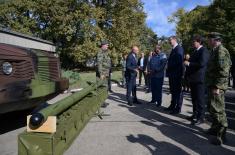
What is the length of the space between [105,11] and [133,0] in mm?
3171

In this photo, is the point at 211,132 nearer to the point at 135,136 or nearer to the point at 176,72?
the point at 135,136

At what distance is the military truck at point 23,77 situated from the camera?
6.24 meters

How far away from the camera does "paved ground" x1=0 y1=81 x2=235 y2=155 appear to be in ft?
20.1

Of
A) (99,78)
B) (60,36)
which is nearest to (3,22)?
(60,36)

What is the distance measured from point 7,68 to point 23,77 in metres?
0.38

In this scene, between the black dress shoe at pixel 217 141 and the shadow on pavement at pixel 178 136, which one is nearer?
the shadow on pavement at pixel 178 136

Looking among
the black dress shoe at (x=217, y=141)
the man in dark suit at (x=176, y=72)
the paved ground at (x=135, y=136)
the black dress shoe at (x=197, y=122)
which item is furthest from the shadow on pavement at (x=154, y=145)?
the man in dark suit at (x=176, y=72)

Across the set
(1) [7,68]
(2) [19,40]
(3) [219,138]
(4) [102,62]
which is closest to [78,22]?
(4) [102,62]

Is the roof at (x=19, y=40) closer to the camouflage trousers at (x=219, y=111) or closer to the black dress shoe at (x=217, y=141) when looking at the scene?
the camouflage trousers at (x=219, y=111)

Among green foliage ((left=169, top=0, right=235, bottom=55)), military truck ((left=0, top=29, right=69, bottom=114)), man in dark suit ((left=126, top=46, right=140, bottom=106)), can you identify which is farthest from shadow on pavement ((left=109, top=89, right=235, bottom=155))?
green foliage ((left=169, top=0, right=235, bottom=55))

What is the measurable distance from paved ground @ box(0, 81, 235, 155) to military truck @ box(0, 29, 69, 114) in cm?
79

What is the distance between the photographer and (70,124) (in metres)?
5.99

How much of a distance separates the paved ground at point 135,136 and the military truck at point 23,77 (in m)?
0.79

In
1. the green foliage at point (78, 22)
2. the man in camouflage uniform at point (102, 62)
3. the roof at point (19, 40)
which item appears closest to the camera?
the roof at point (19, 40)
